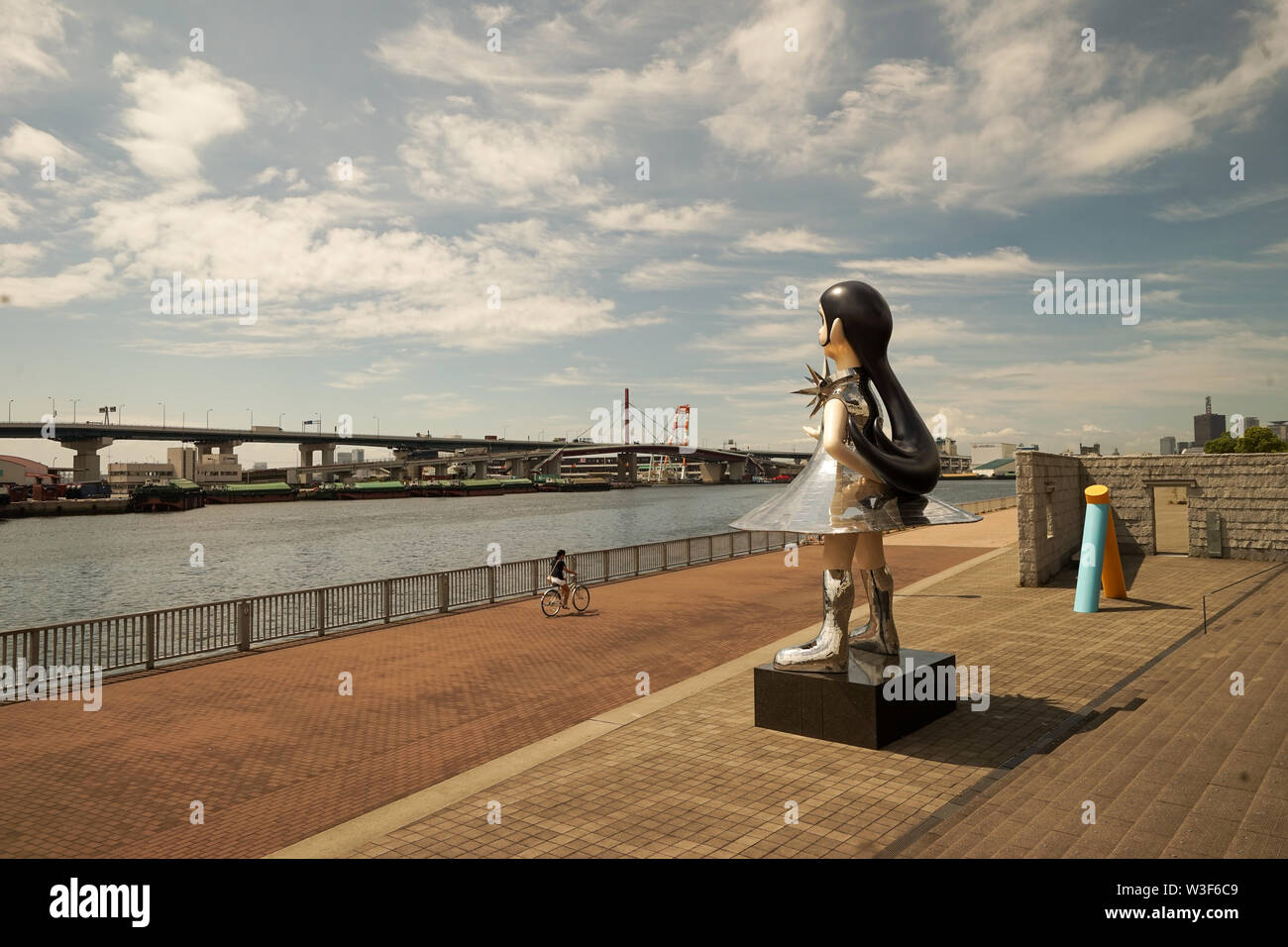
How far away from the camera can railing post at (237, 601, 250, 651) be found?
13648 millimetres

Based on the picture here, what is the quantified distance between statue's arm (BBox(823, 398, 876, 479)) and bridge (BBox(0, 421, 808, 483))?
120 meters

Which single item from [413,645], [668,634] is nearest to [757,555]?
[668,634]

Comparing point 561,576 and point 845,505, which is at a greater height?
point 845,505

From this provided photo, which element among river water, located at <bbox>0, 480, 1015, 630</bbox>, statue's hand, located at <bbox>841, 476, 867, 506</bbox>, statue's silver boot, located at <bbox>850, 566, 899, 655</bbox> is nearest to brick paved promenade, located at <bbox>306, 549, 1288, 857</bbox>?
statue's silver boot, located at <bbox>850, 566, 899, 655</bbox>

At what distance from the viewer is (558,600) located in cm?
1697

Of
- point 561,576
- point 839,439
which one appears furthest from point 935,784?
point 561,576

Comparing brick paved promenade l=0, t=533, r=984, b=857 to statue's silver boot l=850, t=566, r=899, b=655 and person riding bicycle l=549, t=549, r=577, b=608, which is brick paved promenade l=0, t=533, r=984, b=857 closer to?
person riding bicycle l=549, t=549, r=577, b=608

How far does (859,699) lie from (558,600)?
9877 millimetres

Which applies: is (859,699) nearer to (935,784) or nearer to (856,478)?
(935,784)

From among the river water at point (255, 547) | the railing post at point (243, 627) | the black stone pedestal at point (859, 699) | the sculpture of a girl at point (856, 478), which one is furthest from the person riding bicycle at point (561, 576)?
the sculpture of a girl at point (856, 478)

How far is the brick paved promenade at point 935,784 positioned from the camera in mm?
5750

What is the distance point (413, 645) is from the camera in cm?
1398

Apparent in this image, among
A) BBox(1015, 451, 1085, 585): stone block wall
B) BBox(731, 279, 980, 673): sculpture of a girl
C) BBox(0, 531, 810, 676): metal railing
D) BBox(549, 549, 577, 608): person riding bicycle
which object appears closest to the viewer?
BBox(731, 279, 980, 673): sculpture of a girl
